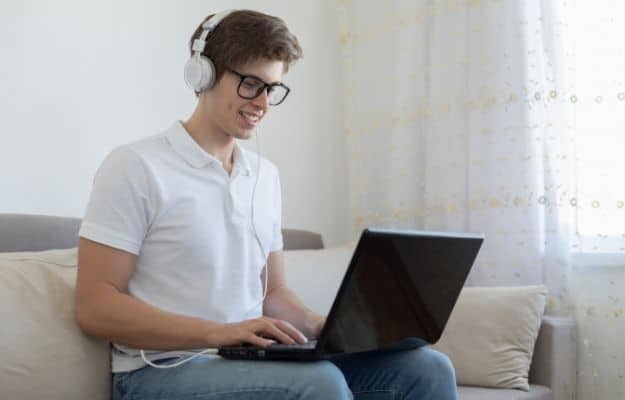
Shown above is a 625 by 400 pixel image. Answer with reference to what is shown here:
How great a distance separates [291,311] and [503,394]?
636 millimetres

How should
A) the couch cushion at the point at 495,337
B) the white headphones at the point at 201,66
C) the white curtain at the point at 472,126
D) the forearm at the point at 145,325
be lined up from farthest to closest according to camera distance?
the white curtain at the point at 472,126 → the couch cushion at the point at 495,337 → the white headphones at the point at 201,66 → the forearm at the point at 145,325

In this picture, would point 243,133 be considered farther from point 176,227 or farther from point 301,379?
point 301,379

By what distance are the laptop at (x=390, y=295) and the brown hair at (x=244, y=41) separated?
0.50 metres

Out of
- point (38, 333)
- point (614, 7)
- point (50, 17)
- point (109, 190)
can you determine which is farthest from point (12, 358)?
point (614, 7)

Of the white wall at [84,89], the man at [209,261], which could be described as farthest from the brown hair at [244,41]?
the white wall at [84,89]

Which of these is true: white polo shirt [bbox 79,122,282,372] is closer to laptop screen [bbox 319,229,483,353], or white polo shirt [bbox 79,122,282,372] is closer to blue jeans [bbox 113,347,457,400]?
blue jeans [bbox 113,347,457,400]

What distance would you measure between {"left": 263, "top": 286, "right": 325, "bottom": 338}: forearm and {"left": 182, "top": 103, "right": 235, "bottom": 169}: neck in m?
0.31

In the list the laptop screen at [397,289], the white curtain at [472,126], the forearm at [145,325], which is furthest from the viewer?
the white curtain at [472,126]

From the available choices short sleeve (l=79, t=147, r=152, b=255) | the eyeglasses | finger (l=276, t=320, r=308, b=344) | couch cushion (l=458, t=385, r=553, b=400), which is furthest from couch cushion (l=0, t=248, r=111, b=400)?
couch cushion (l=458, t=385, r=553, b=400)

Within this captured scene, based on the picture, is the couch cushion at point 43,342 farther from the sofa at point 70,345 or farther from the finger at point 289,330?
the finger at point 289,330

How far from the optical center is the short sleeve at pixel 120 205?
4.83ft

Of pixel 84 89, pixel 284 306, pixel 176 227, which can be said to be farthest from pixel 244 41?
pixel 84 89

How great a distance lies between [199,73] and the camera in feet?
5.35

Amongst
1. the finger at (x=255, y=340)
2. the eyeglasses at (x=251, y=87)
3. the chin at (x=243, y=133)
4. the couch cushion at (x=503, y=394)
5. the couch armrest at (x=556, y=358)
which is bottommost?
the couch cushion at (x=503, y=394)
